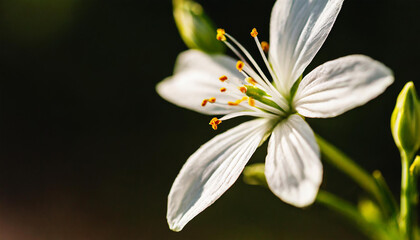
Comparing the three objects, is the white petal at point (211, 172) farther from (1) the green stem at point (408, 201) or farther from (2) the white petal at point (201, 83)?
(1) the green stem at point (408, 201)

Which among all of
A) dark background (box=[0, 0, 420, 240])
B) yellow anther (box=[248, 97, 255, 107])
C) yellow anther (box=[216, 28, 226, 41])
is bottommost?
dark background (box=[0, 0, 420, 240])

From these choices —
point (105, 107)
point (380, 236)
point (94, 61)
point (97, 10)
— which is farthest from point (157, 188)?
point (380, 236)

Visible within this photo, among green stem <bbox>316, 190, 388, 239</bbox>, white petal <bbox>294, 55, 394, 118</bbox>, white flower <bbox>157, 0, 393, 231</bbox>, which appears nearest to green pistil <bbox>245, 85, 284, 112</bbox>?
white flower <bbox>157, 0, 393, 231</bbox>

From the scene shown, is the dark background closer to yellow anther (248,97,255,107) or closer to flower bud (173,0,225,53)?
flower bud (173,0,225,53)

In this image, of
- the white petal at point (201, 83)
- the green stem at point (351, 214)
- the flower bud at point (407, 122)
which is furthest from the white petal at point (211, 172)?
the flower bud at point (407, 122)

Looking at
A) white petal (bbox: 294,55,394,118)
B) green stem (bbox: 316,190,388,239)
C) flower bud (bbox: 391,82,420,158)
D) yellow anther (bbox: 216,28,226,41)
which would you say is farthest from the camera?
yellow anther (bbox: 216,28,226,41)

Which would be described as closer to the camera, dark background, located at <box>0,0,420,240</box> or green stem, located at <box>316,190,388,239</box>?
green stem, located at <box>316,190,388,239</box>

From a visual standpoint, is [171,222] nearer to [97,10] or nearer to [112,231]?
[112,231]
